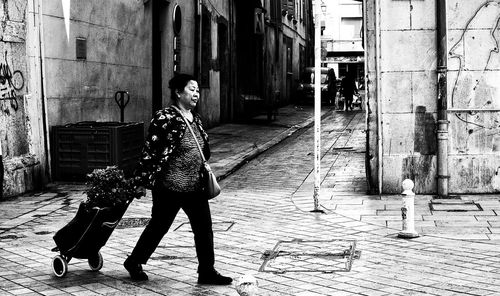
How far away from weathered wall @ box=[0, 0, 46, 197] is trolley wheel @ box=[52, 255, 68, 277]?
4.87 m

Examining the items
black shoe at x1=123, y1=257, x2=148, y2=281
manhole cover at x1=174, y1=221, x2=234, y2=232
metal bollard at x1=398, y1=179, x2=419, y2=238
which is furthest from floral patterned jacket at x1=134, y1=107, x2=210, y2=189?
metal bollard at x1=398, y1=179, x2=419, y2=238

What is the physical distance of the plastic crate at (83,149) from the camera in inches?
512

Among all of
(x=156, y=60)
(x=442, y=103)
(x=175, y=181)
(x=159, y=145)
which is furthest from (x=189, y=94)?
(x=156, y=60)

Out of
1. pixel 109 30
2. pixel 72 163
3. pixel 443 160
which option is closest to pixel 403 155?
pixel 443 160

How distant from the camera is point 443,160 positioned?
1159cm

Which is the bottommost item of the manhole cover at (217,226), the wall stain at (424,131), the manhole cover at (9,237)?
the manhole cover at (217,226)

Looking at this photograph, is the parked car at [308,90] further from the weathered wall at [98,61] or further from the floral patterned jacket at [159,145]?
the floral patterned jacket at [159,145]

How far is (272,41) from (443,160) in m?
22.5

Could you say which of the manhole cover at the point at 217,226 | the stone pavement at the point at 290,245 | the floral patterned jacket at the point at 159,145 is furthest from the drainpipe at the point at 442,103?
the floral patterned jacket at the point at 159,145

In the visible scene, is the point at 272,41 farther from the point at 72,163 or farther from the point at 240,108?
the point at 72,163

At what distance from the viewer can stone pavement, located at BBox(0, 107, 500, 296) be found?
6770 mm

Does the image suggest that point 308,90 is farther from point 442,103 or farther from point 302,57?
point 442,103

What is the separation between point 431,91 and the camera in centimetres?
1173

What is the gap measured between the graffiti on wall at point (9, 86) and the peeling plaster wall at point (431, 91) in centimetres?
508
